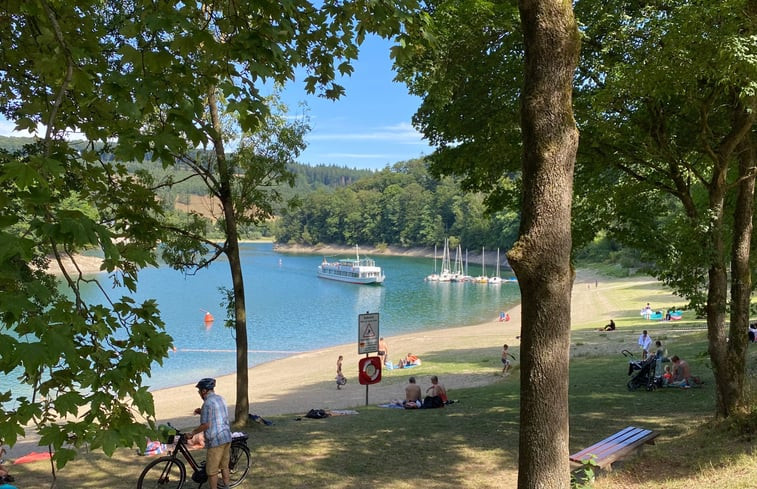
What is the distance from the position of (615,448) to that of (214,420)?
470cm

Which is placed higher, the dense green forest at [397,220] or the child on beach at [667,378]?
the dense green forest at [397,220]

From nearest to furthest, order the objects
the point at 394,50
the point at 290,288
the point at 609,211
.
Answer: the point at 394,50 → the point at 609,211 → the point at 290,288

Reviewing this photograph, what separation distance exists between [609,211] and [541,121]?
776cm

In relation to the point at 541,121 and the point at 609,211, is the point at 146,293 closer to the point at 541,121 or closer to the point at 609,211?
the point at 609,211

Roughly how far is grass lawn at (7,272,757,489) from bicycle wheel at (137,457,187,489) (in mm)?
267

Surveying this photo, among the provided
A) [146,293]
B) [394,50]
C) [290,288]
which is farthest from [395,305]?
[394,50]

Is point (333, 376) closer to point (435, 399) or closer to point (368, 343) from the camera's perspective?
point (435, 399)

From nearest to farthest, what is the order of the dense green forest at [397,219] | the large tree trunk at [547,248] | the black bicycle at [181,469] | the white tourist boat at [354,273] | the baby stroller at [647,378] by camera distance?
the large tree trunk at [547,248] < the black bicycle at [181,469] < the baby stroller at [647,378] < the white tourist boat at [354,273] < the dense green forest at [397,219]

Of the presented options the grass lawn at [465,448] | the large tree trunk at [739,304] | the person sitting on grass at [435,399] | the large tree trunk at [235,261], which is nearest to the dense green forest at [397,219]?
the person sitting on grass at [435,399]

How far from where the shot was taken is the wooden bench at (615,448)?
256 inches

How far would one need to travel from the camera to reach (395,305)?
2306 inches

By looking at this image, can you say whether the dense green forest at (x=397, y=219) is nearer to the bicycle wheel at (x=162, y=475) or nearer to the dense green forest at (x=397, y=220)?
the dense green forest at (x=397, y=220)

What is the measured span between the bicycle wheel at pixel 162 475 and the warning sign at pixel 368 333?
631 cm

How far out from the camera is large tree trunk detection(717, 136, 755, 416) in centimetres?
829
